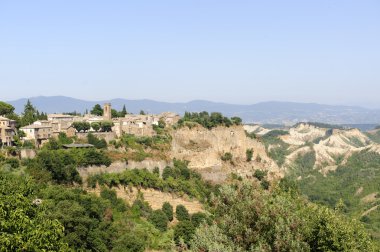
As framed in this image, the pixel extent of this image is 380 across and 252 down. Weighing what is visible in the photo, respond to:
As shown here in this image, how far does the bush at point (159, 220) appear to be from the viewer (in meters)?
43.3

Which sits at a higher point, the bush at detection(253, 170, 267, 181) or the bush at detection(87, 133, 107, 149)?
the bush at detection(87, 133, 107, 149)

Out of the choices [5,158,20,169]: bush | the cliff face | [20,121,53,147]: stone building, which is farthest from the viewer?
the cliff face

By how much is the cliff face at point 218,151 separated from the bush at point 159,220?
14.3 metres

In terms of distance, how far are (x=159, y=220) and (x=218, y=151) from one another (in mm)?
22466

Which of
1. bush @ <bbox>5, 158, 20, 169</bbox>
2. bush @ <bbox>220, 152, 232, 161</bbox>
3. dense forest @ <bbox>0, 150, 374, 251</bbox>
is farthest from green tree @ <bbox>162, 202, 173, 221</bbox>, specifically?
bush @ <bbox>220, 152, 232, 161</bbox>

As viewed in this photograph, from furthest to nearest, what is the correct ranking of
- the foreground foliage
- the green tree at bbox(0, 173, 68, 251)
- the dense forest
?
the green tree at bbox(0, 173, 68, 251) → the dense forest → the foreground foliage

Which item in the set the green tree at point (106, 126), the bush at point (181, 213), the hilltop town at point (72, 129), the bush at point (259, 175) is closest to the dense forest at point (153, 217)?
the bush at point (181, 213)

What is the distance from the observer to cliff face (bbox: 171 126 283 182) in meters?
60.5

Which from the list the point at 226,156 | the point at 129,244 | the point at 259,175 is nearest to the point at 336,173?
the point at 259,175

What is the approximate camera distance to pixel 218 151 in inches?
2554

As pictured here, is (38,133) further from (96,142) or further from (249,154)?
(249,154)

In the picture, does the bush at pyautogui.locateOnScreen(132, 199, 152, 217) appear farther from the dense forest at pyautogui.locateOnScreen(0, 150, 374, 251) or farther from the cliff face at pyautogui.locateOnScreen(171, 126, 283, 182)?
the cliff face at pyautogui.locateOnScreen(171, 126, 283, 182)

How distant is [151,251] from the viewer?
37.9 meters

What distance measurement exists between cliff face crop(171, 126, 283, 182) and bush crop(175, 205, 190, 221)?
11.3 m
